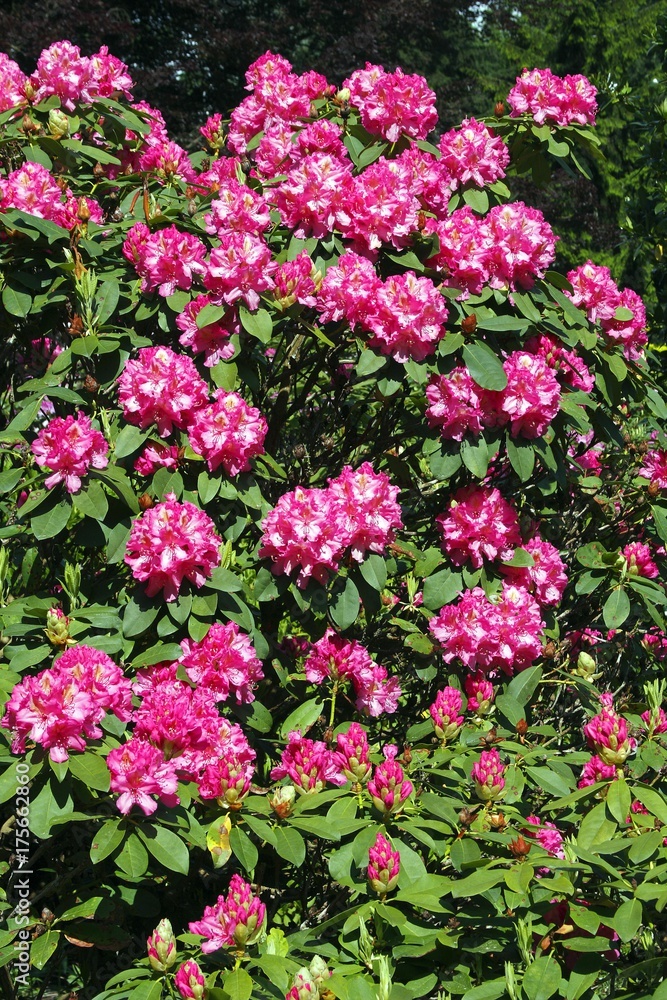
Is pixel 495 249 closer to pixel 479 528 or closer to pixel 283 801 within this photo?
pixel 479 528

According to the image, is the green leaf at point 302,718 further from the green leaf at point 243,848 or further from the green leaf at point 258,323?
the green leaf at point 258,323

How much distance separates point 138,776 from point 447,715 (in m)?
0.67

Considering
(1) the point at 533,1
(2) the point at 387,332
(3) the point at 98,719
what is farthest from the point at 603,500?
(1) the point at 533,1

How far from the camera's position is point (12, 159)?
2795 millimetres

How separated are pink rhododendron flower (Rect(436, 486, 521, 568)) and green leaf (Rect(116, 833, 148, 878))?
3.31 ft

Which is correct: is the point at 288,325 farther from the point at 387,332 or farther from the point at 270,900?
the point at 270,900

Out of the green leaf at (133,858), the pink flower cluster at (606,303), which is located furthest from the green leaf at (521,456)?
the green leaf at (133,858)

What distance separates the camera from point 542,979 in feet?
5.23

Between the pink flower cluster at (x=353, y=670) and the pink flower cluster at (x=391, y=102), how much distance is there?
1.29 metres

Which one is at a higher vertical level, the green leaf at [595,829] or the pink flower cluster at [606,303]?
the pink flower cluster at [606,303]

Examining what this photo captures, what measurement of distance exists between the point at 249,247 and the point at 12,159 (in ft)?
3.19

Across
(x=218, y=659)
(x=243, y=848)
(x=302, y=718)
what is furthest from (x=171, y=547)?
(x=243, y=848)

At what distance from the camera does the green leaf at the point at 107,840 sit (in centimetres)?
162

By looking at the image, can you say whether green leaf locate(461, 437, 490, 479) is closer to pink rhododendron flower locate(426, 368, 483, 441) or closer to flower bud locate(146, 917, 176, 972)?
pink rhododendron flower locate(426, 368, 483, 441)
